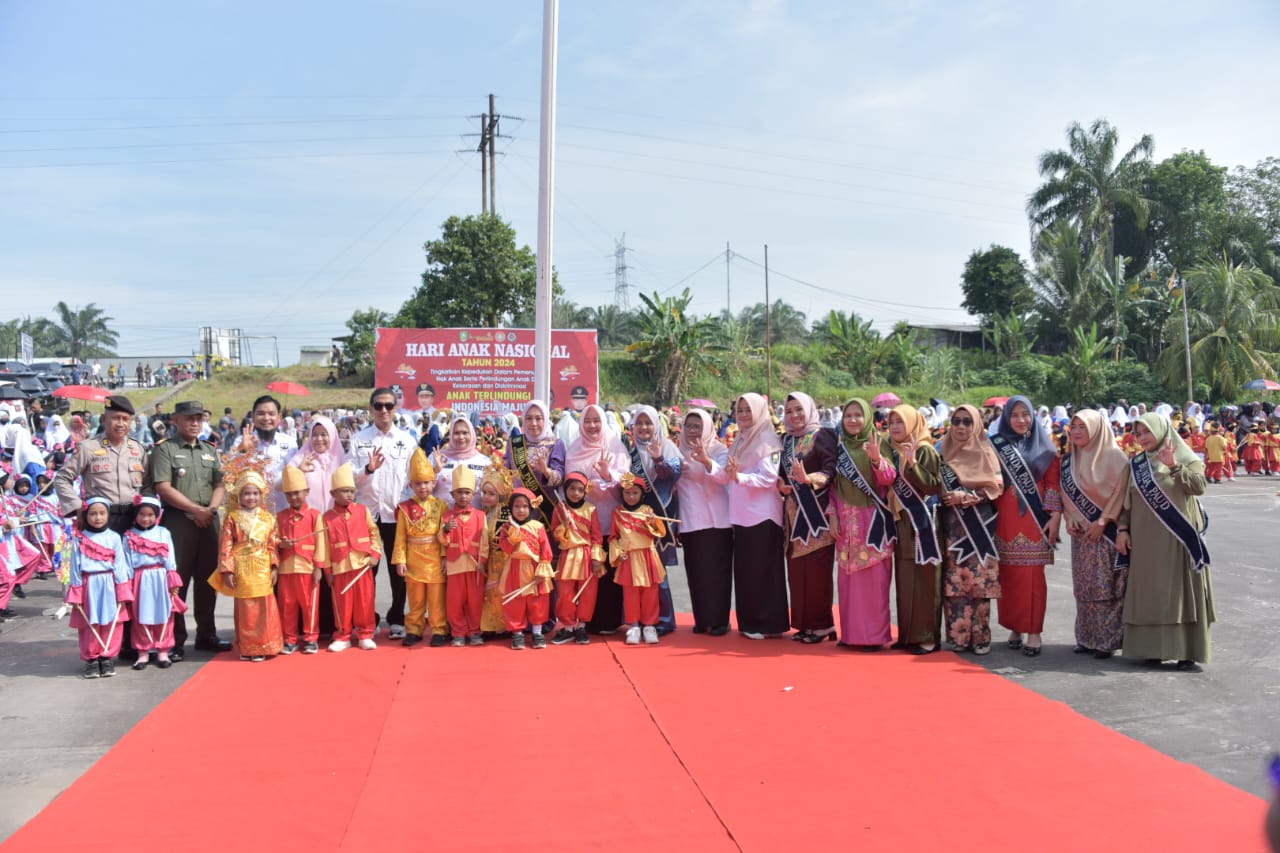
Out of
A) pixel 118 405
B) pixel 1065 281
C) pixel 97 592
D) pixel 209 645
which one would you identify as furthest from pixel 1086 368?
pixel 97 592

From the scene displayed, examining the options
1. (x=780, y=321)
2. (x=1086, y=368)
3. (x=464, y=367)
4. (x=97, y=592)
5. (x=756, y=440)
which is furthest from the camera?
(x=780, y=321)

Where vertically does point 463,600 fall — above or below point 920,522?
below

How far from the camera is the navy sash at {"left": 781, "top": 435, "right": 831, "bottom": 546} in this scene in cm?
581

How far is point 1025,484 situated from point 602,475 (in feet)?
8.33

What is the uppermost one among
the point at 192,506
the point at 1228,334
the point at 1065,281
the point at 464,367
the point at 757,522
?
the point at 1065,281

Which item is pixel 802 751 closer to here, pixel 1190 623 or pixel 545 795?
pixel 545 795

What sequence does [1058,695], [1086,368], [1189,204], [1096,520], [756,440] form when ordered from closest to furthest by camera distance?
[1058,695], [1096,520], [756,440], [1086,368], [1189,204]

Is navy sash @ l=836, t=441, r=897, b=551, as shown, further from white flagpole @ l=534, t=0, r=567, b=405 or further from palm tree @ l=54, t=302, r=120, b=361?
palm tree @ l=54, t=302, r=120, b=361

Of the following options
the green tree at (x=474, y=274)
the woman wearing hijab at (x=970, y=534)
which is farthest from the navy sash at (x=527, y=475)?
the green tree at (x=474, y=274)

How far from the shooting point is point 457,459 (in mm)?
6059

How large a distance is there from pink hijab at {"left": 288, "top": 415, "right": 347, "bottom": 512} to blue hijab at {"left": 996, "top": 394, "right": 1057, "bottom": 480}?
4138 mm

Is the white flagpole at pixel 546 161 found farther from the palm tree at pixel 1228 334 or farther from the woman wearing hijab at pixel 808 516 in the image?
the palm tree at pixel 1228 334

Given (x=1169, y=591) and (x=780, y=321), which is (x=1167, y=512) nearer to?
(x=1169, y=591)

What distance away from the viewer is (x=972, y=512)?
5598mm
